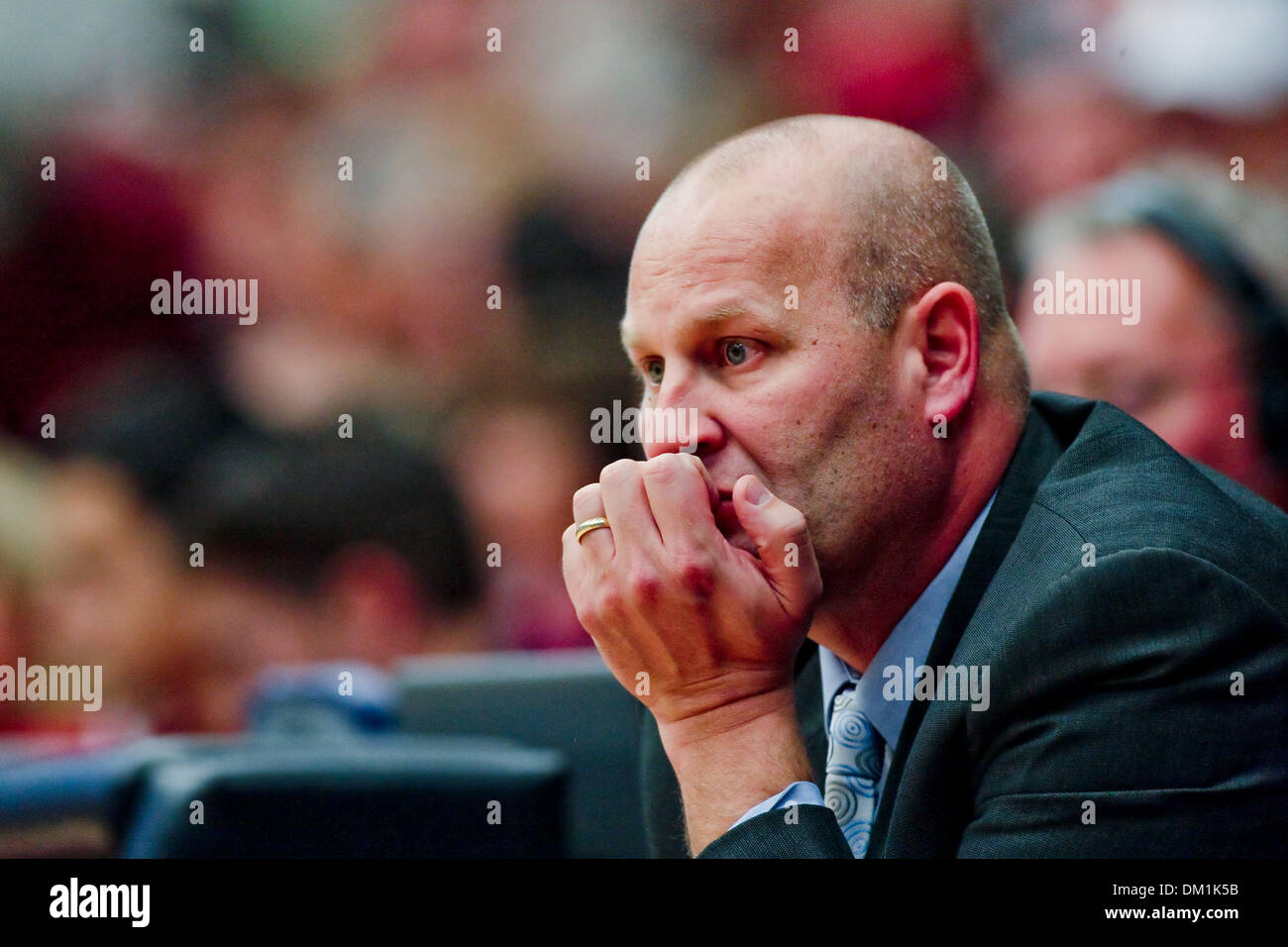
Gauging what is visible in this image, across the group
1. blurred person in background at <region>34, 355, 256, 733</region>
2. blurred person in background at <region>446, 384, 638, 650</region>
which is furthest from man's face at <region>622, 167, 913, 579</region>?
blurred person in background at <region>446, 384, 638, 650</region>

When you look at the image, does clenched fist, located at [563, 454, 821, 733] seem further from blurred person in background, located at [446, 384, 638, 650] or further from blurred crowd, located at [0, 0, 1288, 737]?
blurred person in background, located at [446, 384, 638, 650]

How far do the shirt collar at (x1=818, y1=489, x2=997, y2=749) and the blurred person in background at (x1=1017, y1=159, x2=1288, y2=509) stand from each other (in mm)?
1088

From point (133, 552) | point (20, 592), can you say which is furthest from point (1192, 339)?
point (20, 592)

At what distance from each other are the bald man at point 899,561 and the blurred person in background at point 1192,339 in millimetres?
977

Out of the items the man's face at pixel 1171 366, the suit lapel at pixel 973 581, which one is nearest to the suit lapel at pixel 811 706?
the suit lapel at pixel 973 581

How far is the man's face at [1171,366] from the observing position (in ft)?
9.17

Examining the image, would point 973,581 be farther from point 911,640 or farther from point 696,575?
point 696,575

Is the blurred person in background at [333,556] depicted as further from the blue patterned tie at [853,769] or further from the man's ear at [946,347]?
the man's ear at [946,347]

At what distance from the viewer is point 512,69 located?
4.89 m

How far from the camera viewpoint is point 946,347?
5.97ft

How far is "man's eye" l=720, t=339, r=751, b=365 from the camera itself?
175 cm

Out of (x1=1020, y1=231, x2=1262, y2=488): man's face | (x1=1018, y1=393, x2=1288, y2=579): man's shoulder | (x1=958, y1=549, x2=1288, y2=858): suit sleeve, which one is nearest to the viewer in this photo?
(x1=958, y1=549, x2=1288, y2=858): suit sleeve

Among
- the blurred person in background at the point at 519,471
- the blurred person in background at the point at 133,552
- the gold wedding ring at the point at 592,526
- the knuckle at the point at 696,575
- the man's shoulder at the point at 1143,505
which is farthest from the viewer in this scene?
the blurred person in background at the point at 519,471
